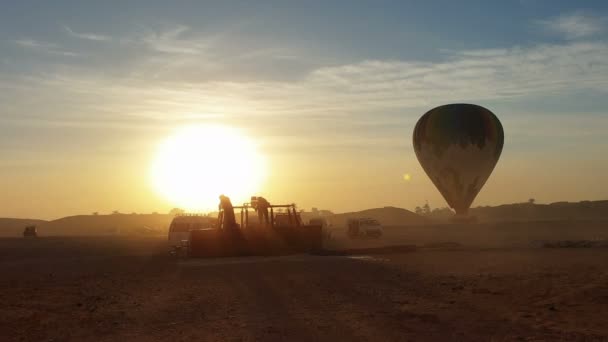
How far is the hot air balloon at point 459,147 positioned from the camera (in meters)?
58.2

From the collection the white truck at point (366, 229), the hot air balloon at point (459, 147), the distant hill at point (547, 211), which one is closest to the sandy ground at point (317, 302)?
the hot air balloon at point (459, 147)

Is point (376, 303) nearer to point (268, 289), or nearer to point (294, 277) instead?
point (268, 289)

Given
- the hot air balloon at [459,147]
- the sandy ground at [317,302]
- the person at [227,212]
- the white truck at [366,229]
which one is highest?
the hot air balloon at [459,147]

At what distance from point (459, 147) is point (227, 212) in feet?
104

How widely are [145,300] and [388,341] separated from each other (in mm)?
8834

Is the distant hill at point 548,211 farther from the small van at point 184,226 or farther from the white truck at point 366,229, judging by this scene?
the small van at point 184,226

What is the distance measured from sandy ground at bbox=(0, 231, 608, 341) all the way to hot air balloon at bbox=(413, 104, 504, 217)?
31.9 metres

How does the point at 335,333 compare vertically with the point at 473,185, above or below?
below

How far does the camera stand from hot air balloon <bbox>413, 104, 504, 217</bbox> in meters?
58.2

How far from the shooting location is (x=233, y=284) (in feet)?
67.9

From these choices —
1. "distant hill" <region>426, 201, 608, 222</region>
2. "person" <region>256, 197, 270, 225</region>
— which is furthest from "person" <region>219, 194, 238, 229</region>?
"distant hill" <region>426, 201, 608, 222</region>

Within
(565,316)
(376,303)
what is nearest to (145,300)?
(376,303)

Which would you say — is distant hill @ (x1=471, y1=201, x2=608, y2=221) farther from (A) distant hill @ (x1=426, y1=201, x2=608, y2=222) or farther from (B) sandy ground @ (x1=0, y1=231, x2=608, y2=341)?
(B) sandy ground @ (x1=0, y1=231, x2=608, y2=341)

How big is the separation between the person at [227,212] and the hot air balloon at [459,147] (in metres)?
31.3
